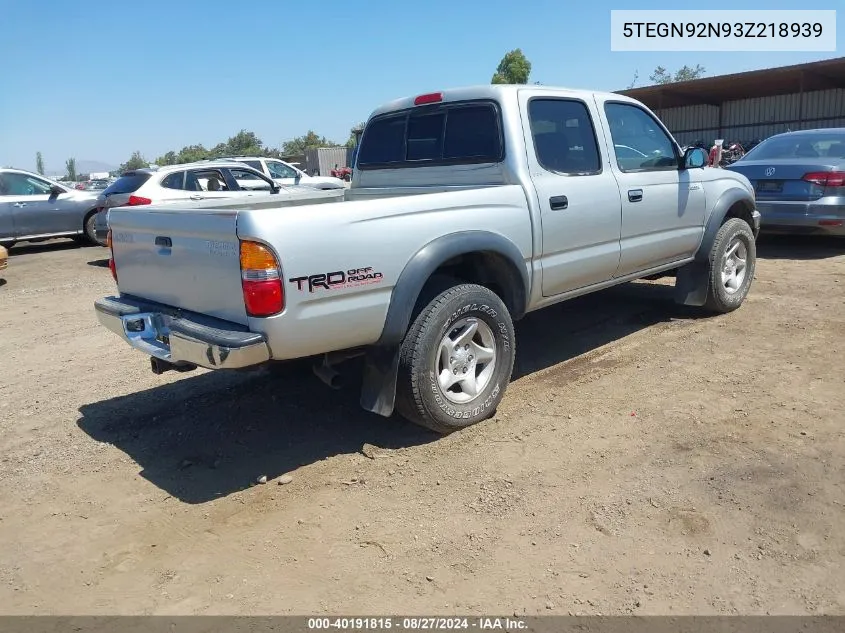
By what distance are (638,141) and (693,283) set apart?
1.51 metres

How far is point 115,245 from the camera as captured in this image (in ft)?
14.2

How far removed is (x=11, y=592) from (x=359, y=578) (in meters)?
1.46

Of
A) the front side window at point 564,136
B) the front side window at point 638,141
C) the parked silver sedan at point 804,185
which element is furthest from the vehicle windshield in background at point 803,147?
the front side window at point 564,136

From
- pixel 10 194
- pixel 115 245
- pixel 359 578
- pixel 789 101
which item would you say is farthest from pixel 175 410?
pixel 789 101

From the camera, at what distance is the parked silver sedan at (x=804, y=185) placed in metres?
8.62

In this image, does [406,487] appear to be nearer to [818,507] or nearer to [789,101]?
[818,507]

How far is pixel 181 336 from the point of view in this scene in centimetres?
353

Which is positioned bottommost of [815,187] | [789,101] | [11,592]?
[11,592]

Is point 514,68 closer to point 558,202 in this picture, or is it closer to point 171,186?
point 171,186

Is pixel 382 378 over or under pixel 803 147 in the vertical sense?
under

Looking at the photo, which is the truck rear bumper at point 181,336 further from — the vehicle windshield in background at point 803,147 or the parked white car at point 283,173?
the parked white car at point 283,173

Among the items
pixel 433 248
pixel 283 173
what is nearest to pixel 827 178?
pixel 433 248

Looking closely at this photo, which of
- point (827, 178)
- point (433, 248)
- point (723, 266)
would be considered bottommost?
point (723, 266)

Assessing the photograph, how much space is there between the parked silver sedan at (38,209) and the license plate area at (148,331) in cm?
1087
